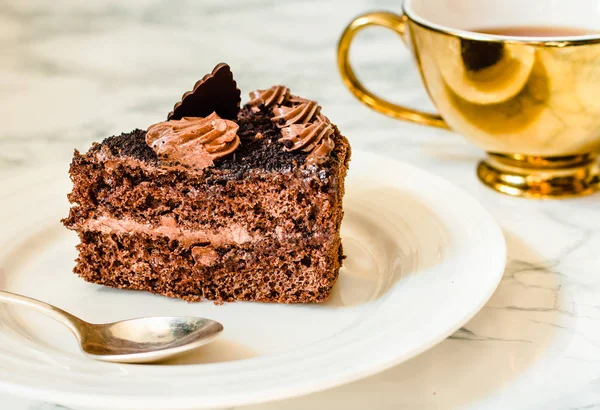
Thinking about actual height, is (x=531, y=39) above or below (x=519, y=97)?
Result: above

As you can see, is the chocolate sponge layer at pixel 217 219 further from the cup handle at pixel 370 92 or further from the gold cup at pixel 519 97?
the cup handle at pixel 370 92

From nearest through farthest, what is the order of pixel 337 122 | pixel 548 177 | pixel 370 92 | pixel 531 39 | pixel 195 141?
pixel 195 141 < pixel 531 39 < pixel 548 177 < pixel 370 92 < pixel 337 122

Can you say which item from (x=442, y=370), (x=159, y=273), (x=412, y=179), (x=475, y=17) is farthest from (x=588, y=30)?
(x=159, y=273)

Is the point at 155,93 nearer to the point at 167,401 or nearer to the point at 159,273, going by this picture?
the point at 159,273

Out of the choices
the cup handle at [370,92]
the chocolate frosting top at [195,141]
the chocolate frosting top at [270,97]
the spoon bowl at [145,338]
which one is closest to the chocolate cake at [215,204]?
the chocolate frosting top at [195,141]

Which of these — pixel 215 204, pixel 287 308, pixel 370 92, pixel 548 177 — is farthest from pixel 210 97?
pixel 548 177

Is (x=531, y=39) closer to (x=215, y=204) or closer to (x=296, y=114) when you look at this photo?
(x=296, y=114)
